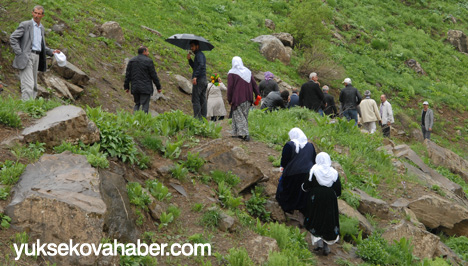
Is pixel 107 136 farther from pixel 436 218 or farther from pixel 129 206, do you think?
pixel 436 218

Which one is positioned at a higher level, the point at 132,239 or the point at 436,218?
the point at 132,239

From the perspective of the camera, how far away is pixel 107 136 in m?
7.55

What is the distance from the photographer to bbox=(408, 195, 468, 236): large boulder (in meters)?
10.7

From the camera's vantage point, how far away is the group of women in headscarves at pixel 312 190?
7.90 meters

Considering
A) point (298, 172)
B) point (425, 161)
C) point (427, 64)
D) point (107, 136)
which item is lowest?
point (427, 64)

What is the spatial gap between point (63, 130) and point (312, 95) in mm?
8463

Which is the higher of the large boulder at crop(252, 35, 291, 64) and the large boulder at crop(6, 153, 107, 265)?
the large boulder at crop(6, 153, 107, 265)

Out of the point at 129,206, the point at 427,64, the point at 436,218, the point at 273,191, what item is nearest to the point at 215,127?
the point at 273,191

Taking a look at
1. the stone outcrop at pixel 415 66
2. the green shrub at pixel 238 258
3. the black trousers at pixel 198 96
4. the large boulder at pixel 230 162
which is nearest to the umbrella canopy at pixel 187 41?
A: the black trousers at pixel 198 96

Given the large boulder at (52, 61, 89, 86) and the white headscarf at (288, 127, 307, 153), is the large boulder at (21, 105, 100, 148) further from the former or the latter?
the large boulder at (52, 61, 89, 86)

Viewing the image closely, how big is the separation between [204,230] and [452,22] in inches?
1325

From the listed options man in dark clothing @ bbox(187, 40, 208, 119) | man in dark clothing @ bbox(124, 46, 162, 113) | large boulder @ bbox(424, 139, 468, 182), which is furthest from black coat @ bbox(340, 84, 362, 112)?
man in dark clothing @ bbox(124, 46, 162, 113)

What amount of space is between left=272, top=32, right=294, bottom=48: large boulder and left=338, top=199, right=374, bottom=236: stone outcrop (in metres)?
15.7

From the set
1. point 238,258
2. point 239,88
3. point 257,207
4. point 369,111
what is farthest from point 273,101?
point 238,258
